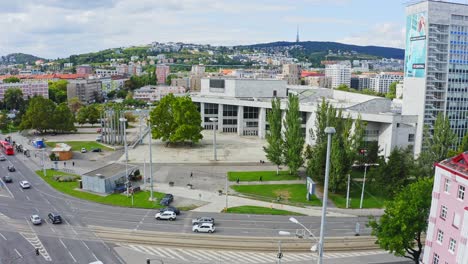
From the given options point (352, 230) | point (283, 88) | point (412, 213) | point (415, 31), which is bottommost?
point (352, 230)

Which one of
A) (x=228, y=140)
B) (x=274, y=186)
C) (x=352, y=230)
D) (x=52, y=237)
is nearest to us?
(x=52, y=237)

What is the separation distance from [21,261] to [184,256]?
15.6 meters

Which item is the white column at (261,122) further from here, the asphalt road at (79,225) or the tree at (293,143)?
the asphalt road at (79,225)

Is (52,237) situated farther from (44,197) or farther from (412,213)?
(412,213)

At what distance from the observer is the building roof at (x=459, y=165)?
29734 mm

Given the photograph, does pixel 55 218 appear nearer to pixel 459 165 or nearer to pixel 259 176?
pixel 259 176

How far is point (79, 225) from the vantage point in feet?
160

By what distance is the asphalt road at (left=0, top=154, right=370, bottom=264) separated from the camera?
41.0m

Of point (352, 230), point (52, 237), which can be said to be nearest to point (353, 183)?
point (352, 230)

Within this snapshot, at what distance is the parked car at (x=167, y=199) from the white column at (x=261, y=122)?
2340 inches

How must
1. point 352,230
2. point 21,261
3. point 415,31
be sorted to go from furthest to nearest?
point 415,31 → point 352,230 → point 21,261

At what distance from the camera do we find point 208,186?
66.9m

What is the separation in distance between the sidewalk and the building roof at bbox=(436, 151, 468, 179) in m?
24.6

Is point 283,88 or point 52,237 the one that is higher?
point 283,88
